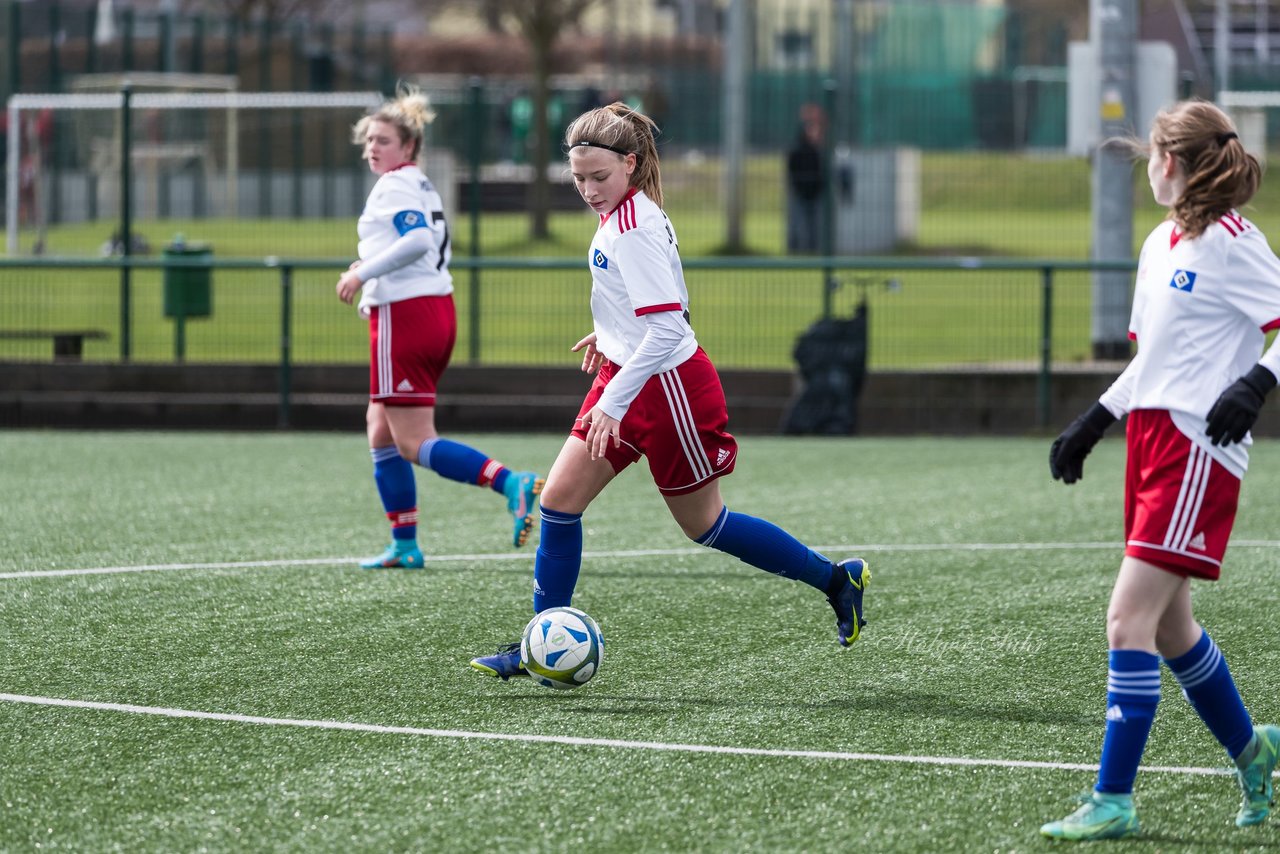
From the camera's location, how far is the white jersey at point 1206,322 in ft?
13.3

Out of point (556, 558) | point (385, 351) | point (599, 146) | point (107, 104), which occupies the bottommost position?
point (556, 558)

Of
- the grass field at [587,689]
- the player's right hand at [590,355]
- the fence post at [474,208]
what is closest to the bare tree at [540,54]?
the fence post at [474,208]

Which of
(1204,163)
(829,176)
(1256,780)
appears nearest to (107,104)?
(829,176)

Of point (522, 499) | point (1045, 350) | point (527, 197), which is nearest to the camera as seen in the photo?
point (522, 499)

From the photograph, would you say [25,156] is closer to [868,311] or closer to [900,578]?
[868,311]

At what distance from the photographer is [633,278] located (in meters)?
5.20

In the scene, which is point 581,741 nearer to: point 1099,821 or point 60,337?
point 1099,821

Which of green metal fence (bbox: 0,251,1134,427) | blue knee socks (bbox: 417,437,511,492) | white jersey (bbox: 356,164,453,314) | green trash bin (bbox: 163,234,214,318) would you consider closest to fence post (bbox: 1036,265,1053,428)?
green metal fence (bbox: 0,251,1134,427)

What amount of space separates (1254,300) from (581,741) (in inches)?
80.9

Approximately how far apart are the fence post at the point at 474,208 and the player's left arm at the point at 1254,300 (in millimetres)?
10647

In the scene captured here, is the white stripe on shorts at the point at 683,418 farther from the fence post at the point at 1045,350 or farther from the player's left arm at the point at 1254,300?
the fence post at the point at 1045,350

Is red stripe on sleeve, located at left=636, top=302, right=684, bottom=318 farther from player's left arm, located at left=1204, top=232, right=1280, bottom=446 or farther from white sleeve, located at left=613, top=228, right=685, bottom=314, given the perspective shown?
player's left arm, located at left=1204, top=232, right=1280, bottom=446

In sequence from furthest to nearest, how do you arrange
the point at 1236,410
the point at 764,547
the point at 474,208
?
the point at 474,208 → the point at 764,547 → the point at 1236,410

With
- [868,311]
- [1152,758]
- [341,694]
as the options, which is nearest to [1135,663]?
[1152,758]
